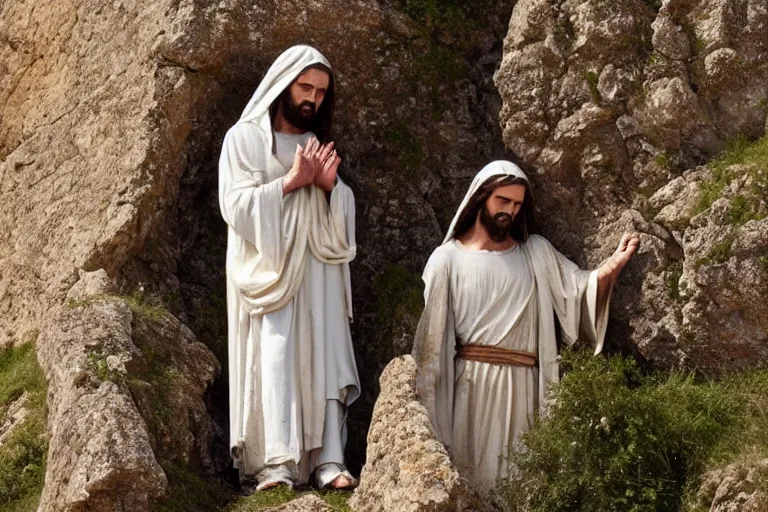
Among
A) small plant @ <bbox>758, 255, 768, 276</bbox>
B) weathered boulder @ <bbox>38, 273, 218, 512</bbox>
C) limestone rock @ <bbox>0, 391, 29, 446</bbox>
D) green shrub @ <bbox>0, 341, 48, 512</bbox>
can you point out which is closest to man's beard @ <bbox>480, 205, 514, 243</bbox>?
small plant @ <bbox>758, 255, 768, 276</bbox>

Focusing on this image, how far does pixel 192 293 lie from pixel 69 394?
183 cm

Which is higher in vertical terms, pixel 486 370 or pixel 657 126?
pixel 657 126

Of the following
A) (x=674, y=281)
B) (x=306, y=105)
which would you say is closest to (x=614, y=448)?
(x=674, y=281)

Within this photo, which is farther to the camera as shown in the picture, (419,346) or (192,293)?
(192,293)

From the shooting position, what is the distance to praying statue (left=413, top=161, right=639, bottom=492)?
12.1 metres

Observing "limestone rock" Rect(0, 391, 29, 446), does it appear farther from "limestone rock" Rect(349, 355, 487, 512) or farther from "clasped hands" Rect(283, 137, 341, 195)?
"limestone rock" Rect(349, 355, 487, 512)

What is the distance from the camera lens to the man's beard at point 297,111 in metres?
12.8

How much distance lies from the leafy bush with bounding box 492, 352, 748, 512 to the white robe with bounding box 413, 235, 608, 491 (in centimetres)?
45

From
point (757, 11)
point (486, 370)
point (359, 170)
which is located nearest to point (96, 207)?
point (359, 170)

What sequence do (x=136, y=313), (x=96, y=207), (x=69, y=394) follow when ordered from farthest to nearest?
(x=96, y=207), (x=136, y=313), (x=69, y=394)

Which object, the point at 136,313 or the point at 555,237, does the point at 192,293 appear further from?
the point at 555,237

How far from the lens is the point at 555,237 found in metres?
13.0

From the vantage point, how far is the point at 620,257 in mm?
12297

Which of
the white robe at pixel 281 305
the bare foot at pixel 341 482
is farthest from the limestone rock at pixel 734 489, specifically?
the white robe at pixel 281 305
